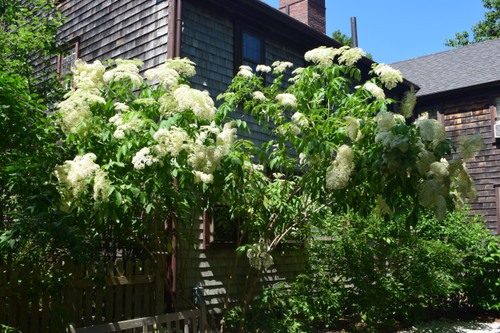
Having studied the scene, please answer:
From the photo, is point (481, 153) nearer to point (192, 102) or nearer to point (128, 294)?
point (128, 294)

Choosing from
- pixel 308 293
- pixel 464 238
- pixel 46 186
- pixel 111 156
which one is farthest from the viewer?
pixel 464 238

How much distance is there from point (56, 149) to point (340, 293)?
200 inches

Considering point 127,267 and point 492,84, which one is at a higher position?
point 492,84

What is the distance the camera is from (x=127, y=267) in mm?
6961

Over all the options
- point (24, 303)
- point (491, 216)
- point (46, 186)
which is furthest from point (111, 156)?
point (491, 216)

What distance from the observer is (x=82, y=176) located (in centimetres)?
473

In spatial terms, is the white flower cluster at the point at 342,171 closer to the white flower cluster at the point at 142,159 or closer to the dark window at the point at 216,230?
the white flower cluster at the point at 142,159

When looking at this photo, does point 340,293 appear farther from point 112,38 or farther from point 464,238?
point 112,38

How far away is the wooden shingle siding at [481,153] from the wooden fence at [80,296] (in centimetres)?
1105

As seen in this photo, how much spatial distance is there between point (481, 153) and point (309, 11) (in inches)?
283

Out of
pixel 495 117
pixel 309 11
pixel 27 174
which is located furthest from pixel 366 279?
pixel 309 11

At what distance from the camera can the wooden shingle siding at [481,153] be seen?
49.4 ft

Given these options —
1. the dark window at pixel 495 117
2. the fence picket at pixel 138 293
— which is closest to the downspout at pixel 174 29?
the fence picket at pixel 138 293

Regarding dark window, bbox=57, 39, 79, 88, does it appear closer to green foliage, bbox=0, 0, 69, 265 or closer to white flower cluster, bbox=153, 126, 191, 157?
green foliage, bbox=0, 0, 69, 265
